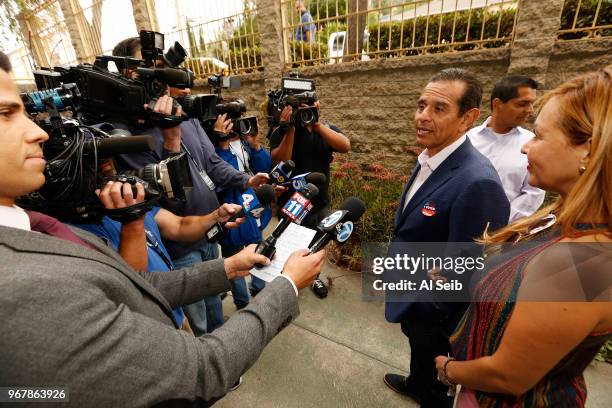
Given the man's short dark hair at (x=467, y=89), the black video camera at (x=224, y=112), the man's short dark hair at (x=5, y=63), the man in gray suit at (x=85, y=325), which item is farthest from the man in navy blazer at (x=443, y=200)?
the man's short dark hair at (x=5, y=63)

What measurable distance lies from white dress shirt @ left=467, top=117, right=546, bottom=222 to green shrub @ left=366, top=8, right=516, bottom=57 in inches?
77.8

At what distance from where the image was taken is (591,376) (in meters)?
2.06

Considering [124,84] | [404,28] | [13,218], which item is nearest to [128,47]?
[124,84]

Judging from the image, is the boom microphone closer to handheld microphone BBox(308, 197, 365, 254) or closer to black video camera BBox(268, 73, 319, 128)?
handheld microphone BBox(308, 197, 365, 254)

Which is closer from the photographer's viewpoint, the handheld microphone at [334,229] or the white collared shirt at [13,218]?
the white collared shirt at [13,218]

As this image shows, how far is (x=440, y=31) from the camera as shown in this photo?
3832 mm

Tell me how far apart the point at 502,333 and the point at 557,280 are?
29 cm

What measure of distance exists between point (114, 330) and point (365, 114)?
15.0ft

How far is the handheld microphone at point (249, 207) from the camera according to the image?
173cm

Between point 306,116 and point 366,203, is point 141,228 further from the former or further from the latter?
point 366,203

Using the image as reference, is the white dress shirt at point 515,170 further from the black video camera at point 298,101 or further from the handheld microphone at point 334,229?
the handheld microphone at point 334,229

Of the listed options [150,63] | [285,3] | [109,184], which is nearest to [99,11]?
[285,3]

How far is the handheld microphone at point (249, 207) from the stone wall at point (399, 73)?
2.85 meters

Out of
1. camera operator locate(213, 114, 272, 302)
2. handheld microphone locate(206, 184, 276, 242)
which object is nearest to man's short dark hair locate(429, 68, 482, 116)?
handheld microphone locate(206, 184, 276, 242)
